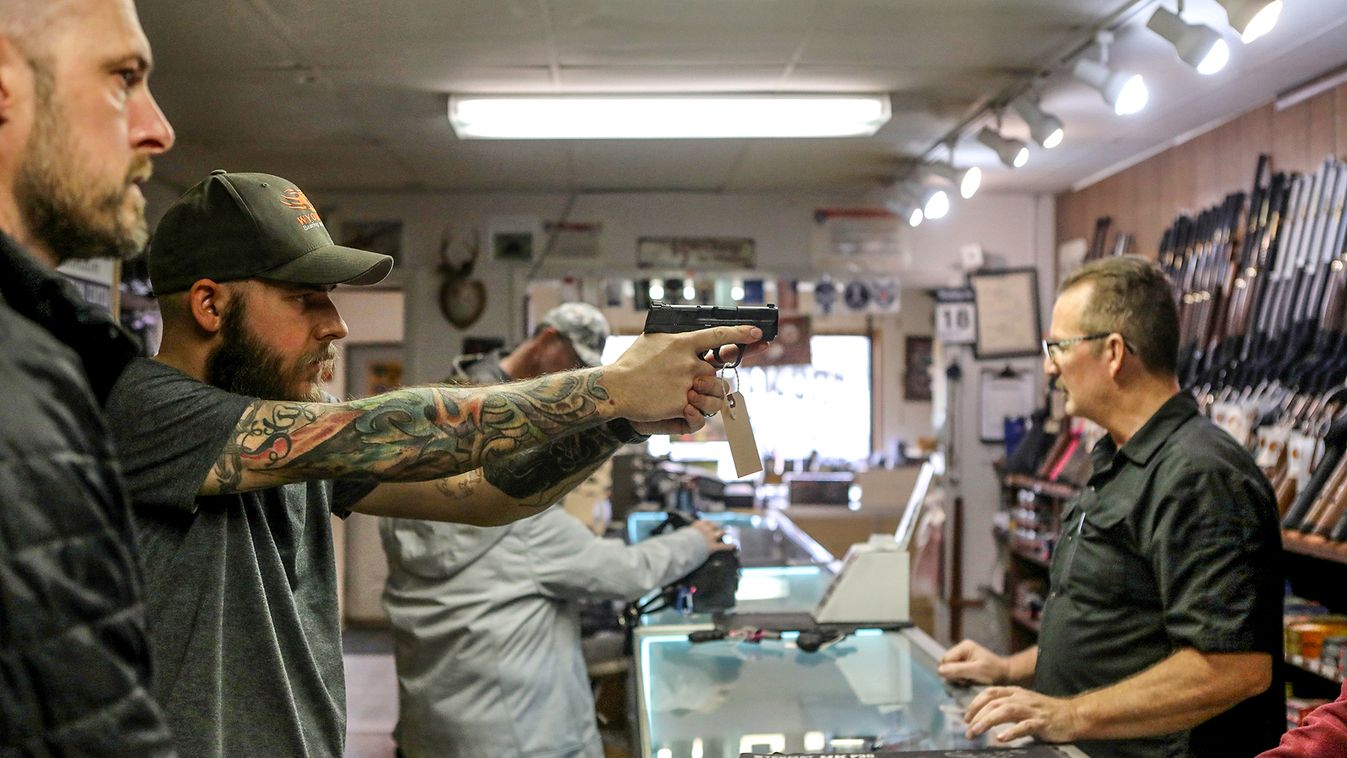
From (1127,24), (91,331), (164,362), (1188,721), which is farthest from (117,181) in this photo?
(1127,24)

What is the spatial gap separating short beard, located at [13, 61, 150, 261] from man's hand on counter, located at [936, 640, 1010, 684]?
A: 1.92m

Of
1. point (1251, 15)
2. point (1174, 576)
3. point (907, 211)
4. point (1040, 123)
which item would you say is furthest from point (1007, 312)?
point (1174, 576)

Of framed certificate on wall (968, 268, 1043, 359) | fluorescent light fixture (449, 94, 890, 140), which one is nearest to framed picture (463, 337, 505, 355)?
fluorescent light fixture (449, 94, 890, 140)

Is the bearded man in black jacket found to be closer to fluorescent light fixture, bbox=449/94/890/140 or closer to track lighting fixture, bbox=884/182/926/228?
fluorescent light fixture, bbox=449/94/890/140

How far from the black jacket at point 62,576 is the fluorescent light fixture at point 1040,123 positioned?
421 cm

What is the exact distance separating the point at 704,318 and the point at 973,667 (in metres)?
1.22

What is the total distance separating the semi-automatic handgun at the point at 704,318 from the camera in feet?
4.90

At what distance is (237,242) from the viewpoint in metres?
1.34

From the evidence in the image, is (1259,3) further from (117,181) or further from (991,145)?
(117,181)

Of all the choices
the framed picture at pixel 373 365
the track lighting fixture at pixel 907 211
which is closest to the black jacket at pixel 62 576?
the track lighting fixture at pixel 907 211

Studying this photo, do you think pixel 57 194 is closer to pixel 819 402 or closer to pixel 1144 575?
pixel 1144 575

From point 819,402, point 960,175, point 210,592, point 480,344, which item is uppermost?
point 960,175

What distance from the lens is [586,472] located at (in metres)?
1.64

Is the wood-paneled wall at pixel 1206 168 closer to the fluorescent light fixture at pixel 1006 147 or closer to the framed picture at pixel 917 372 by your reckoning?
A: the fluorescent light fixture at pixel 1006 147
